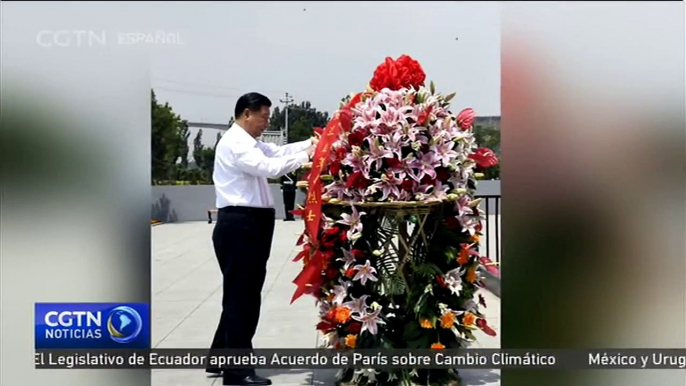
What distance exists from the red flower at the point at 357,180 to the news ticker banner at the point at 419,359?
28.4 inches

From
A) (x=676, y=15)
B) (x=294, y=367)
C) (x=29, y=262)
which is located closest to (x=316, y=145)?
(x=294, y=367)

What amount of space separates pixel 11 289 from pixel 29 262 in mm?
136

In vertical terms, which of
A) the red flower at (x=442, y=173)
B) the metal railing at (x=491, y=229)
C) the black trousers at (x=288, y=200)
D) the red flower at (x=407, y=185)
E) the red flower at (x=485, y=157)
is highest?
the red flower at (x=485, y=157)

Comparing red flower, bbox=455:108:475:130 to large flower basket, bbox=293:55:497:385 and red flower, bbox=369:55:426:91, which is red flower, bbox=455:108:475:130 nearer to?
large flower basket, bbox=293:55:497:385

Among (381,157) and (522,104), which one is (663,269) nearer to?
(522,104)

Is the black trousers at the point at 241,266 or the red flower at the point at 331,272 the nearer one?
the red flower at the point at 331,272

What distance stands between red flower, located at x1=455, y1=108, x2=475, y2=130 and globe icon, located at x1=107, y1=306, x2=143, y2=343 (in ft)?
5.05

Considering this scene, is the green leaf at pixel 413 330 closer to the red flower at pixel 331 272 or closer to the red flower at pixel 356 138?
the red flower at pixel 331 272

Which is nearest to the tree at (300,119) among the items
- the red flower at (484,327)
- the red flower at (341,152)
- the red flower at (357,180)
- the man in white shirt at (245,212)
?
the man in white shirt at (245,212)

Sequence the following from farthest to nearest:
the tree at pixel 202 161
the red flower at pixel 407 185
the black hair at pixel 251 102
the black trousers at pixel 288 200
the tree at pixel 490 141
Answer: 1. the black trousers at pixel 288 200
2. the tree at pixel 202 161
3. the black hair at pixel 251 102
4. the tree at pixel 490 141
5. the red flower at pixel 407 185

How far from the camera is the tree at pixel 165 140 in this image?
2646 millimetres

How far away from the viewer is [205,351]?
294 centimetres

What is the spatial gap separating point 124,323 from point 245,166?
0.82 metres

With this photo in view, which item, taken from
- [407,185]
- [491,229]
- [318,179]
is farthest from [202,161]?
[491,229]
